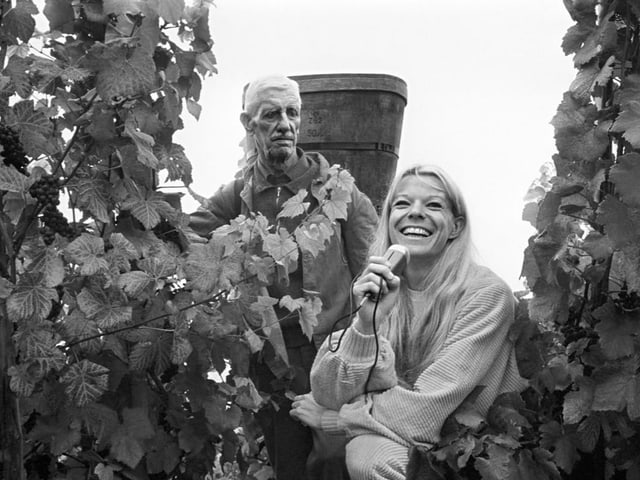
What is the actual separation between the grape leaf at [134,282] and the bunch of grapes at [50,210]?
183 millimetres

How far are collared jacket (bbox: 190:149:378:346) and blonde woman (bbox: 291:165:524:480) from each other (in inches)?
31.0

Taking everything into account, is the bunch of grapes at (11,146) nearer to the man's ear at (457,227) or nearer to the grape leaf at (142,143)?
the grape leaf at (142,143)

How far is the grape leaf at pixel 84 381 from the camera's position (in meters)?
2.85

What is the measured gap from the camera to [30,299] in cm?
276

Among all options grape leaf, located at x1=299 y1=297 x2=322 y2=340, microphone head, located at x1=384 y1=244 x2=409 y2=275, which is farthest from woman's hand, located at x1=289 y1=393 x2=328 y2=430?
grape leaf, located at x1=299 y1=297 x2=322 y2=340

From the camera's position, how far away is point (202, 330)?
301cm

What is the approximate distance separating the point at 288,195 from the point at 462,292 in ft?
4.20

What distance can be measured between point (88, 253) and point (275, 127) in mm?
2171

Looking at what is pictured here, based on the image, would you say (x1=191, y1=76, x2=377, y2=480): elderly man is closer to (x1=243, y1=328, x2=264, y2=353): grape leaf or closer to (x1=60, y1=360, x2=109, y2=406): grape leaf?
(x1=243, y1=328, x2=264, y2=353): grape leaf

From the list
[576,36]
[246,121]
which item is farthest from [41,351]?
[246,121]

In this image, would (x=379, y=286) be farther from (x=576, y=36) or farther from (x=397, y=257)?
(x=576, y=36)

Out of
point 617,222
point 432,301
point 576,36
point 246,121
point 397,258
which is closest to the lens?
point 617,222

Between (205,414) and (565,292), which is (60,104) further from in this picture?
(565,292)

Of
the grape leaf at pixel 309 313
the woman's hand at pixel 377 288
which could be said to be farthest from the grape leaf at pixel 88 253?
the woman's hand at pixel 377 288
